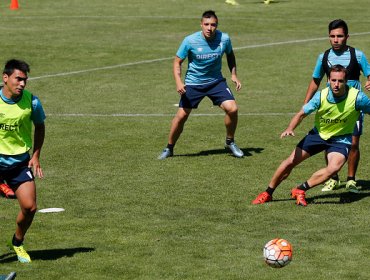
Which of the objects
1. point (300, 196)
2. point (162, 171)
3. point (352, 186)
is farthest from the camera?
point (162, 171)

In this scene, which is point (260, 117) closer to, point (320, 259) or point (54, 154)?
point (54, 154)

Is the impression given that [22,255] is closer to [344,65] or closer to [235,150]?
[344,65]

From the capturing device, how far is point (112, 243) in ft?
42.3

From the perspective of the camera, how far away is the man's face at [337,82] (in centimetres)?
1409

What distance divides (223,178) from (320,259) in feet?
16.0

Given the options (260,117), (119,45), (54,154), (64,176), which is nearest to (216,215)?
(64,176)

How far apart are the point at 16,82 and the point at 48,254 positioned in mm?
2105

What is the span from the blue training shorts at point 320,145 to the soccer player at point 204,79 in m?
3.66

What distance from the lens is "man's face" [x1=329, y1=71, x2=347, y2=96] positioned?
14094mm

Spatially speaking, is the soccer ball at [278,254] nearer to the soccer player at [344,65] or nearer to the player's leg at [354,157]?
the soccer player at [344,65]

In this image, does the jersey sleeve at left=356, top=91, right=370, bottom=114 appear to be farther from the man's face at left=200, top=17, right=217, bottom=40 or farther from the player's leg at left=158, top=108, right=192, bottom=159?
the player's leg at left=158, top=108, right=192, bottom=159

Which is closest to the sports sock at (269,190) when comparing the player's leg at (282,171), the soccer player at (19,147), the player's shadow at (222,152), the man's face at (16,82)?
the player's leg at (282,171)

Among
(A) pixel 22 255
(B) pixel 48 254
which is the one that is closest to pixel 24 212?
(A) pixel 22 255

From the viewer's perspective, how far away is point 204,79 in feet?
61.1
